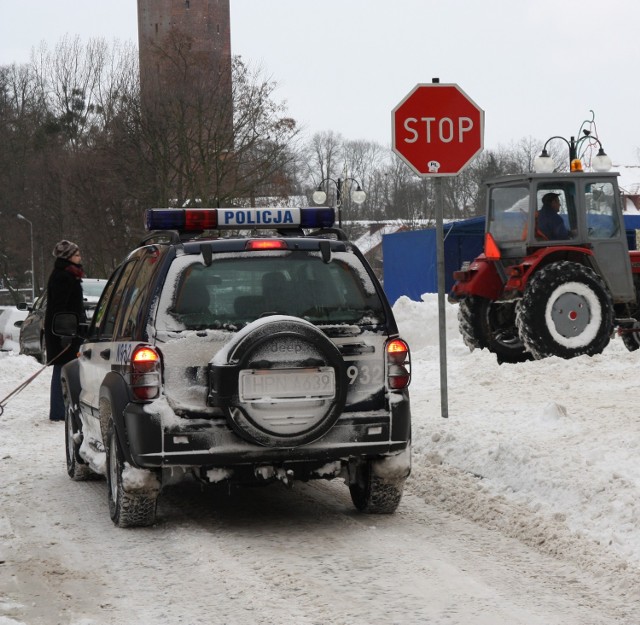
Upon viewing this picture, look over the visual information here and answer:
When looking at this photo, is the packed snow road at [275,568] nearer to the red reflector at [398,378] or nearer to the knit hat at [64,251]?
the red reflector at [398,378]

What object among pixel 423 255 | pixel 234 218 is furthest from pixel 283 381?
pixel 423 255

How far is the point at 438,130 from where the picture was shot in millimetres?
10711

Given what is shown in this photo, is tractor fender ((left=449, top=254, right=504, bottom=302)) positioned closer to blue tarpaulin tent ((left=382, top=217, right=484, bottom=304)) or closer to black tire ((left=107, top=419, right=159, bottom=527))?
black tire ((left=107, top=419, right=159, bottom=527))

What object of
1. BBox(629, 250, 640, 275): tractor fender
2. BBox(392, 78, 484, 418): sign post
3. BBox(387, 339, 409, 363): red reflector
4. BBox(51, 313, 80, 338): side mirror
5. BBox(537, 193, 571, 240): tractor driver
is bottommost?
BBox(387, 339, 409, 363): red reflector

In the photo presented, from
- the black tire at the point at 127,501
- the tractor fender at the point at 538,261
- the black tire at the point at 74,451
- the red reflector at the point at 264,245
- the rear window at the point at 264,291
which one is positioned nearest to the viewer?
the rear window at the point at 264,291

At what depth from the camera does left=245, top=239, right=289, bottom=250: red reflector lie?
7.00 m

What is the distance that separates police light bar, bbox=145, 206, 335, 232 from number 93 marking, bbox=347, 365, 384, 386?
1.32 metres

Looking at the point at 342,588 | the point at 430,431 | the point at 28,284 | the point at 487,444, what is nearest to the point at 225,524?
the point at 342,588

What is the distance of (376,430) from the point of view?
22.4 feet

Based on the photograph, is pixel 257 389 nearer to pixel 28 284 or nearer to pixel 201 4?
pixel 28 284

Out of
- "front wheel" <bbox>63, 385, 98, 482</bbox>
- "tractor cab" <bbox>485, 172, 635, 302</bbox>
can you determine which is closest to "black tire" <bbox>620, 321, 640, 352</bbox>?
"tractor cab" <bbox>485, 172, 635, 302</bbox>

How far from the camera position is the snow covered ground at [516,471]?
20.3 feet

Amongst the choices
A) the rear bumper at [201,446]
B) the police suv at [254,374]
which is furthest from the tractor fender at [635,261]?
the rear bumper at [201,446]

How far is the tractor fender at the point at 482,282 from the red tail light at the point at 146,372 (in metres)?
9.80
